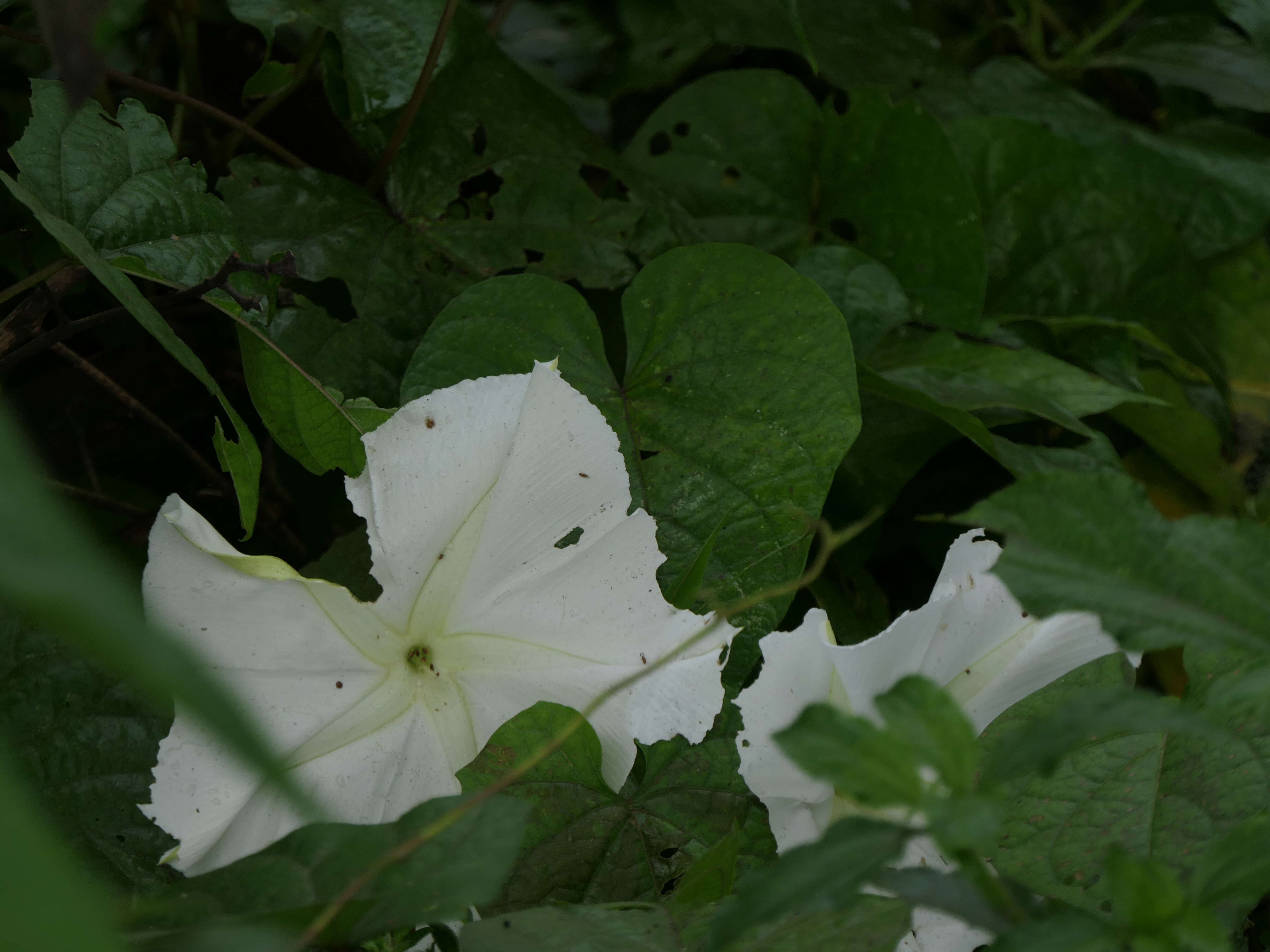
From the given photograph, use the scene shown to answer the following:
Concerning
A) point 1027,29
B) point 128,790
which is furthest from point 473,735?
point 1027,29

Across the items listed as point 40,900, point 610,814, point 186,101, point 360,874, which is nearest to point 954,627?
point 610,814

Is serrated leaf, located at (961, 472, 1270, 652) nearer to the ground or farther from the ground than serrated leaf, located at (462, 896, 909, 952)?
farther from the ground

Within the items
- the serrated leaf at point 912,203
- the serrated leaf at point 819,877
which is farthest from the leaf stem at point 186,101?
the serrated leaf at point 819,877

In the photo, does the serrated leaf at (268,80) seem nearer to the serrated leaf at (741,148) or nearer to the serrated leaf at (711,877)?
the serrated leaf at (741,148)

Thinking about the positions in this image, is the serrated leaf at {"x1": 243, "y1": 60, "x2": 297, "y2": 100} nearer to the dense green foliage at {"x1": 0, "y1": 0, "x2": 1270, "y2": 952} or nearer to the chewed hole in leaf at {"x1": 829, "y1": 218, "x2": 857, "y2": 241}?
the dense green foliage at {"x1": 0, "y1": 0, "x2": 1270, "y2": 952}

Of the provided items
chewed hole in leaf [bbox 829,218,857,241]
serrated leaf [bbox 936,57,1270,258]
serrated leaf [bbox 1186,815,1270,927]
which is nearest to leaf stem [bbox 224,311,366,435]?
serrated leaf [bbox 1186,815,1270,927]
